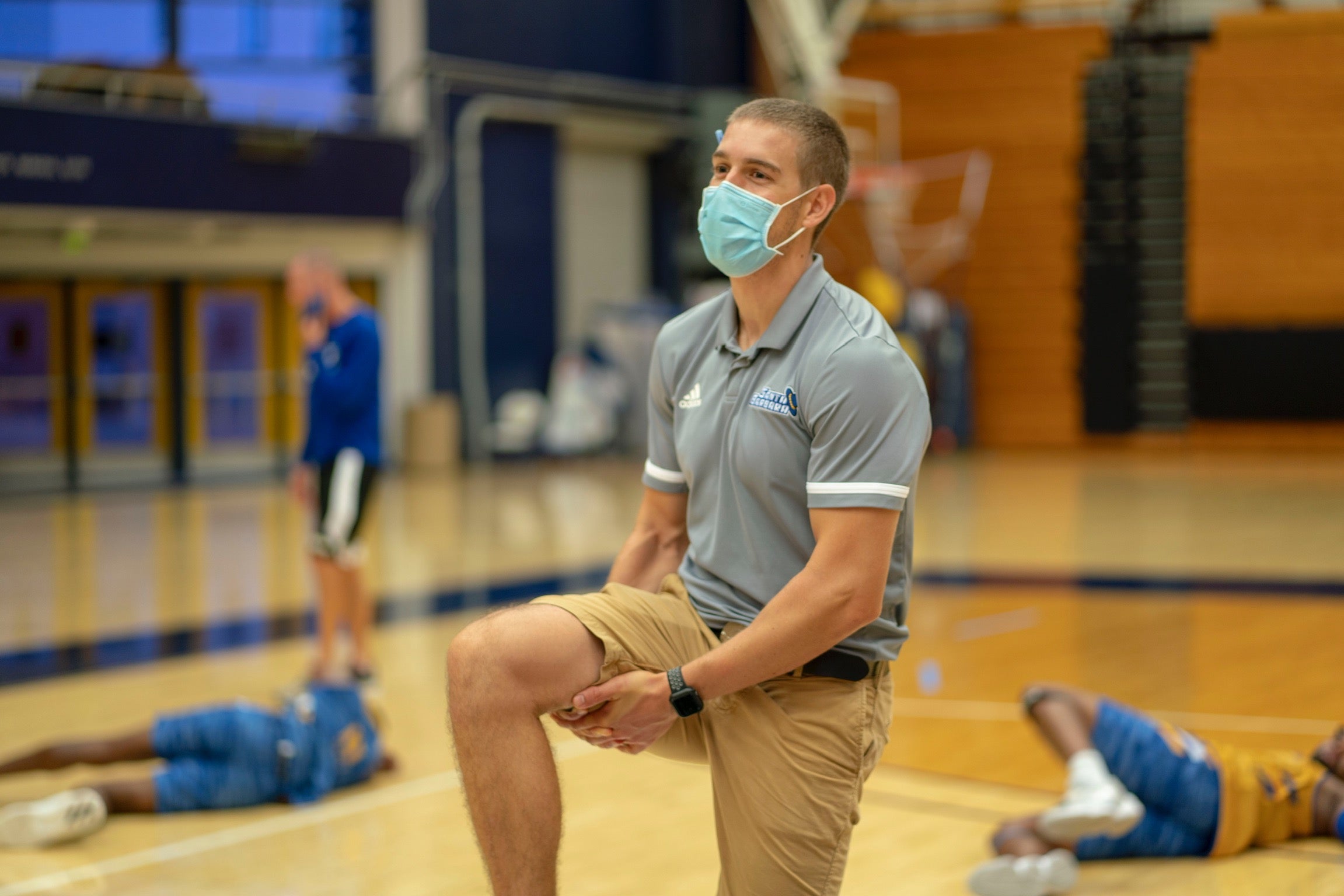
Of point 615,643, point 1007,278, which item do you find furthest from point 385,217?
point 615,643

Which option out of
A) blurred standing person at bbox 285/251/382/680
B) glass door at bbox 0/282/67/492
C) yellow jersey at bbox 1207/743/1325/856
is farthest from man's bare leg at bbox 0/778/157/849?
glass door at bbox 0/282/67/492

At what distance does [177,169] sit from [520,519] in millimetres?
5498

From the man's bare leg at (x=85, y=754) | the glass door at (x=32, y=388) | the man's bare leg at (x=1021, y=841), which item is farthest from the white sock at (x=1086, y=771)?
the glass door at (x=32, y=388)

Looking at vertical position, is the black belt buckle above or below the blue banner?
below

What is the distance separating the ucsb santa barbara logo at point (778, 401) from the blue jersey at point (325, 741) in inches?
85.9

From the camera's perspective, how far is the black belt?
2.23 m

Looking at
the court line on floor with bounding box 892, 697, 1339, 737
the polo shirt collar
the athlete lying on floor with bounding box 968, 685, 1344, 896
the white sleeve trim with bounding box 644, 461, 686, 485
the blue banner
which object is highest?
the blue banner

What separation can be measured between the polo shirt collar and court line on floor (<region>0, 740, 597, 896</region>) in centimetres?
142

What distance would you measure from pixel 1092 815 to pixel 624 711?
152 centimetres

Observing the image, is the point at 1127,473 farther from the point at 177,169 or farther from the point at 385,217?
the point at 177,169

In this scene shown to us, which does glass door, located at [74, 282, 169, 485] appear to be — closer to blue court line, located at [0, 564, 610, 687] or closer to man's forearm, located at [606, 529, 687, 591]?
blue court line, located at [0, 564, 610, 687]

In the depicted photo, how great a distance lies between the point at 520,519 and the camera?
10.7m

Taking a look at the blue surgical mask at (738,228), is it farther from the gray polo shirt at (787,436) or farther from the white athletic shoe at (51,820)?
the white athletic shoe at (51,820)

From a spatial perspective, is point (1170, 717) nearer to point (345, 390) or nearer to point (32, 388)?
point (345, 390)
